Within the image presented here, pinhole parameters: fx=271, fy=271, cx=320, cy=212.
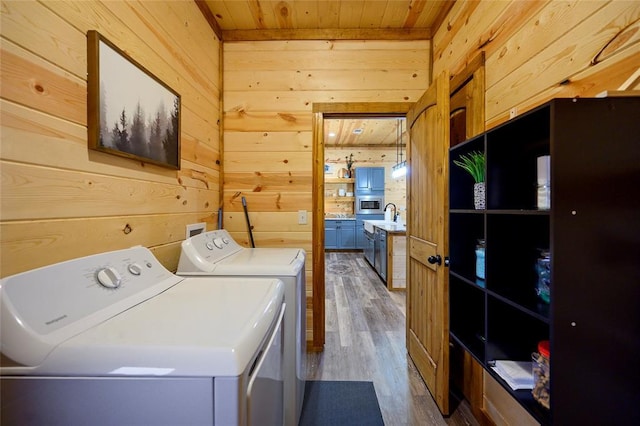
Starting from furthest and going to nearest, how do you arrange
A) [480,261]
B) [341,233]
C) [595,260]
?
[341,233], [480,261], [595,260]

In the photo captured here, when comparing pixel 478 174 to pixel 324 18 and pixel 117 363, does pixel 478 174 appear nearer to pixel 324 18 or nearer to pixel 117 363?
pixel 117 363

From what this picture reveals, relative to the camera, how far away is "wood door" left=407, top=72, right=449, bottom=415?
1539 mm

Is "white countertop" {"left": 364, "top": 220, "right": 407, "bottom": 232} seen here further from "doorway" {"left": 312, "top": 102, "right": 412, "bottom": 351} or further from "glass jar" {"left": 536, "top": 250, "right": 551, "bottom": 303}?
"glass jar" {"left": 536, "top": 250, "right": 551, "bottom": 303}

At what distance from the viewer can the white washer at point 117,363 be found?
598 mm

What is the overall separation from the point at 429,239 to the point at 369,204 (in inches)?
206

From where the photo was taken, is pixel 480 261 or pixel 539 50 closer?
pixel 539 50

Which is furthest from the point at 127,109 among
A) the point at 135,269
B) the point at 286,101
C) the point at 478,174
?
the point at 478,174

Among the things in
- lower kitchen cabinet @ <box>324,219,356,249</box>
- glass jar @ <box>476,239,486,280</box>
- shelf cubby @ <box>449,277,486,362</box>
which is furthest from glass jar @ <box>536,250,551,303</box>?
lower kitchen cabinet @ <box>324,219,356,249</box>

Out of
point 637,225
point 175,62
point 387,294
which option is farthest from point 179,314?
point 387,294

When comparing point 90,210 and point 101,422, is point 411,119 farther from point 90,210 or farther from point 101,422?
point 101,422

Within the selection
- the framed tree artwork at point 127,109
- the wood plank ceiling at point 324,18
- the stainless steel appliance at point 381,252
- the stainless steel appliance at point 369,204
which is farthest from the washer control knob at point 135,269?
the stainless steel appliance at point 369,204

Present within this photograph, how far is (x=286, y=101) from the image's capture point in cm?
228

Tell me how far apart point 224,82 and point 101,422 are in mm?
2313

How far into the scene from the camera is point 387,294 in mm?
3793
